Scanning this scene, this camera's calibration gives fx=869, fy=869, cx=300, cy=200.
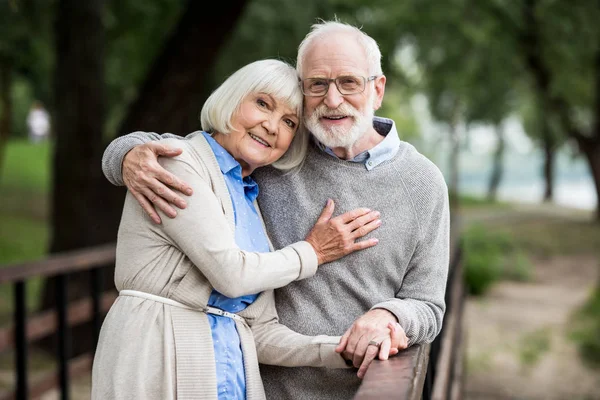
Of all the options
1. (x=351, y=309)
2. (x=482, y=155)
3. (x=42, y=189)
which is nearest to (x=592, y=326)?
(x=351, y=309)

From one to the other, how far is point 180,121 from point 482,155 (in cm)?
4264

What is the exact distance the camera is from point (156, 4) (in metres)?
8.79

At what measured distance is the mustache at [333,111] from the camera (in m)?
2.53

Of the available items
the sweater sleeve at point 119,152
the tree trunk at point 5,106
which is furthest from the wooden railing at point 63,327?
the tree trunk at point 5,106

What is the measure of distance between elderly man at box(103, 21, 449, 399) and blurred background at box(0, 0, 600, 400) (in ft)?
1.23

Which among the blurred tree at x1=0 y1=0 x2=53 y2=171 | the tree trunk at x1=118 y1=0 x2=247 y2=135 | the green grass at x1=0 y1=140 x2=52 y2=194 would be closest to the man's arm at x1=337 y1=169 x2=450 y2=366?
the tree trunk at x1=118 y1=0 x2=247 y2=135

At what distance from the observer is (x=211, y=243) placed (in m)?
2.20

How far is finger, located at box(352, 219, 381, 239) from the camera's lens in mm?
2479

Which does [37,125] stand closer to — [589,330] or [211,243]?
[589,330]

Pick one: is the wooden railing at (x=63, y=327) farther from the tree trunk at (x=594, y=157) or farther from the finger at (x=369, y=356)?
the tree trunk at (x=594, y=157)

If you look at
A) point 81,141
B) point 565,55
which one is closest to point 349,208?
point 81,141

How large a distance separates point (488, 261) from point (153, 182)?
1368cm

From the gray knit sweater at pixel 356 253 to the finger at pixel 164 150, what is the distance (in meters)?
0.20

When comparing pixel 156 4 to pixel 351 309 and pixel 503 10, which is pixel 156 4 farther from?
pixel 351 309
